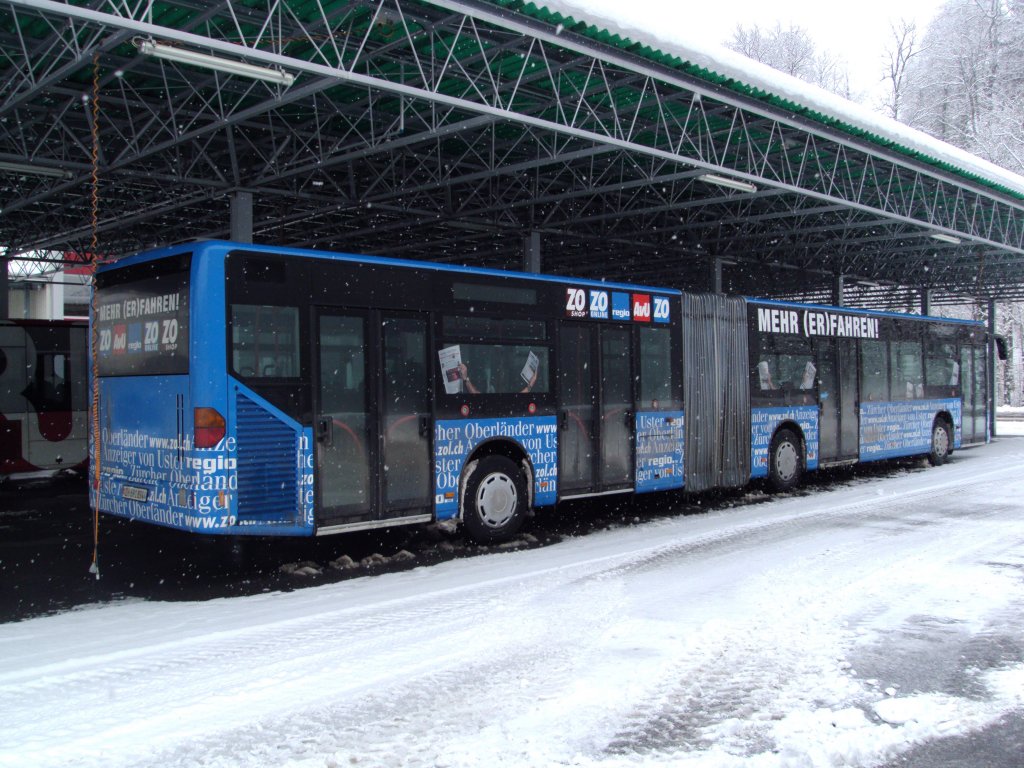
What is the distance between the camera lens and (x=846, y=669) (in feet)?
17.6

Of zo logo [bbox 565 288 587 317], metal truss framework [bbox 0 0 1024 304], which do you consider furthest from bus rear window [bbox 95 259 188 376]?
zo logo [bbox 565 288 587 317]

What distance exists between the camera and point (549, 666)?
17.9 ft

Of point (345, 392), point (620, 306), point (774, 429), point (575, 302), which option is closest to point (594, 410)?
point (575, 302)

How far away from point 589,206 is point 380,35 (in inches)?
455

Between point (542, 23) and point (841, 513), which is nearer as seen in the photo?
point (542, 23)

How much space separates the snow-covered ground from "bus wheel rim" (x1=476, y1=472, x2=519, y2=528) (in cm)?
94

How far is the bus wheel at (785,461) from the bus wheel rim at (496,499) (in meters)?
5.55

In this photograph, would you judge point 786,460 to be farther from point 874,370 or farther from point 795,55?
point 795,55

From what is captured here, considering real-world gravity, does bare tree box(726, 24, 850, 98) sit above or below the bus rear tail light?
above

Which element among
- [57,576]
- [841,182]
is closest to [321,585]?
[57,576]

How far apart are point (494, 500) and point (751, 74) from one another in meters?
7.27

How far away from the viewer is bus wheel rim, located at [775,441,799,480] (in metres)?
14.1

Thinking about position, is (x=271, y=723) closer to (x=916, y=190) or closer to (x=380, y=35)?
(x=380, y=35)

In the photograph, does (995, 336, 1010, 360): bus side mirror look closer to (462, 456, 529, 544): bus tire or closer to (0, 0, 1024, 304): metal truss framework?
(0, 0, 1024, 304): metal truss framework
